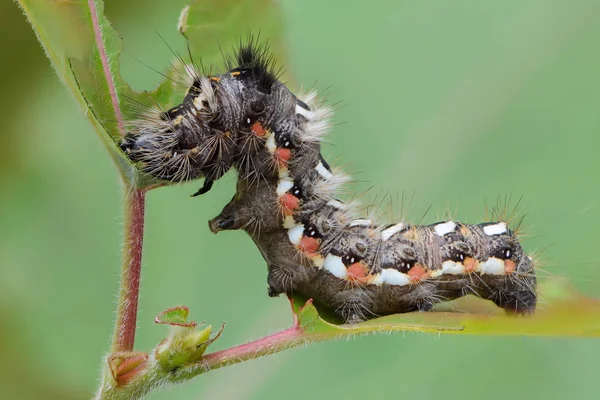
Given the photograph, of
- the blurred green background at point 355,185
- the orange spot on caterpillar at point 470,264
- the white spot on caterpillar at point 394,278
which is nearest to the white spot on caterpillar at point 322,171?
the white spot on caterpillar at point 394,278

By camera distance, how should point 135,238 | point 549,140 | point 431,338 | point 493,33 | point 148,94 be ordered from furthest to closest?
1. point 493,33
2. point 549,140
3. point 431,338
4. point 148,94
5. point 135,238

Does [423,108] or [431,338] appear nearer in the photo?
[431,338]

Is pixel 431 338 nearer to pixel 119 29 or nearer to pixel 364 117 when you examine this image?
pixel 364 117

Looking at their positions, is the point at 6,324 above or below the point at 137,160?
below

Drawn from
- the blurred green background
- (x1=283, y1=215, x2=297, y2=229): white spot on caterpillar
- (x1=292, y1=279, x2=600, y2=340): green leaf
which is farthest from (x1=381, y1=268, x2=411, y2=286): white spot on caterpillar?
the blurred green background

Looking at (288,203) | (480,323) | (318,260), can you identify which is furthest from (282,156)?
(480,323)

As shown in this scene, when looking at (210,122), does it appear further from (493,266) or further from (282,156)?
(493,266)

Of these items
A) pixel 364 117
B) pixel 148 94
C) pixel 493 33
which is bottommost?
pixel 148 94

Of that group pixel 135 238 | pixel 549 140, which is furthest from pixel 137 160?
pixel 549 140
